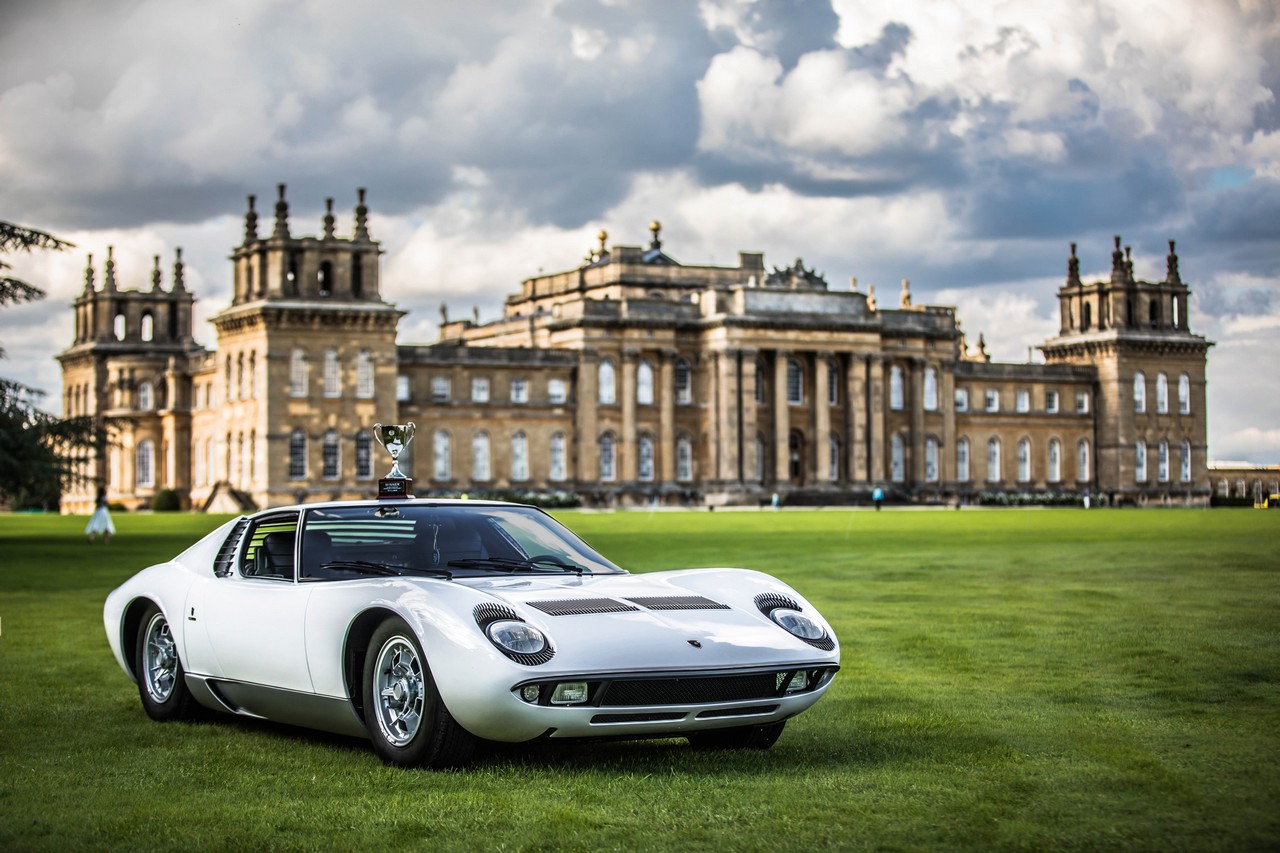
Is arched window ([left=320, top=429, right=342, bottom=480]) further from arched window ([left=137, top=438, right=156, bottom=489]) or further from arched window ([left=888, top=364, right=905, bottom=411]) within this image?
arched window ([left=888, top=364, right=905, bottom=411])

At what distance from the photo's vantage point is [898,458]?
98.8 m

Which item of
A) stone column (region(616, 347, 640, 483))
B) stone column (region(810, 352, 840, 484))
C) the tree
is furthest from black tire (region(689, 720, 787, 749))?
stone column (region(810, 352, 840, 484))

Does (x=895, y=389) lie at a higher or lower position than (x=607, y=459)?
higher

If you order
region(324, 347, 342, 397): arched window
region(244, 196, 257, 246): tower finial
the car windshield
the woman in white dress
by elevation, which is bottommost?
the woman in white dress

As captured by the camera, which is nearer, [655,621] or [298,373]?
[655,621]

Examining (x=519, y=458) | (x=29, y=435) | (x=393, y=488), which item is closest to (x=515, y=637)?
(x=393, y=488)

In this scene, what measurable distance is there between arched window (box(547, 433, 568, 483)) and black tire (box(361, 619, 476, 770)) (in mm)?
82066

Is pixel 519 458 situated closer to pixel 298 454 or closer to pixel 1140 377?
pixel 298 454

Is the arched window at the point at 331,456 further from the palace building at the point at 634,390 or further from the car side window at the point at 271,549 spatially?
the car side window at the point at 271,549

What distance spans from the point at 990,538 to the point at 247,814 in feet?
110

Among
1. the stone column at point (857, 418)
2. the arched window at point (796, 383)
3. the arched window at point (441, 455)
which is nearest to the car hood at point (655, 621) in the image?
the arched window at point (441, 455)

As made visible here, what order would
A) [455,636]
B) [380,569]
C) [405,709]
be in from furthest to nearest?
[380,569] → [405,709] → [455,636]

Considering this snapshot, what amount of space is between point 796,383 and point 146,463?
37.2 m

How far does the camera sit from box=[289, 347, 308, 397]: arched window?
80750mm
